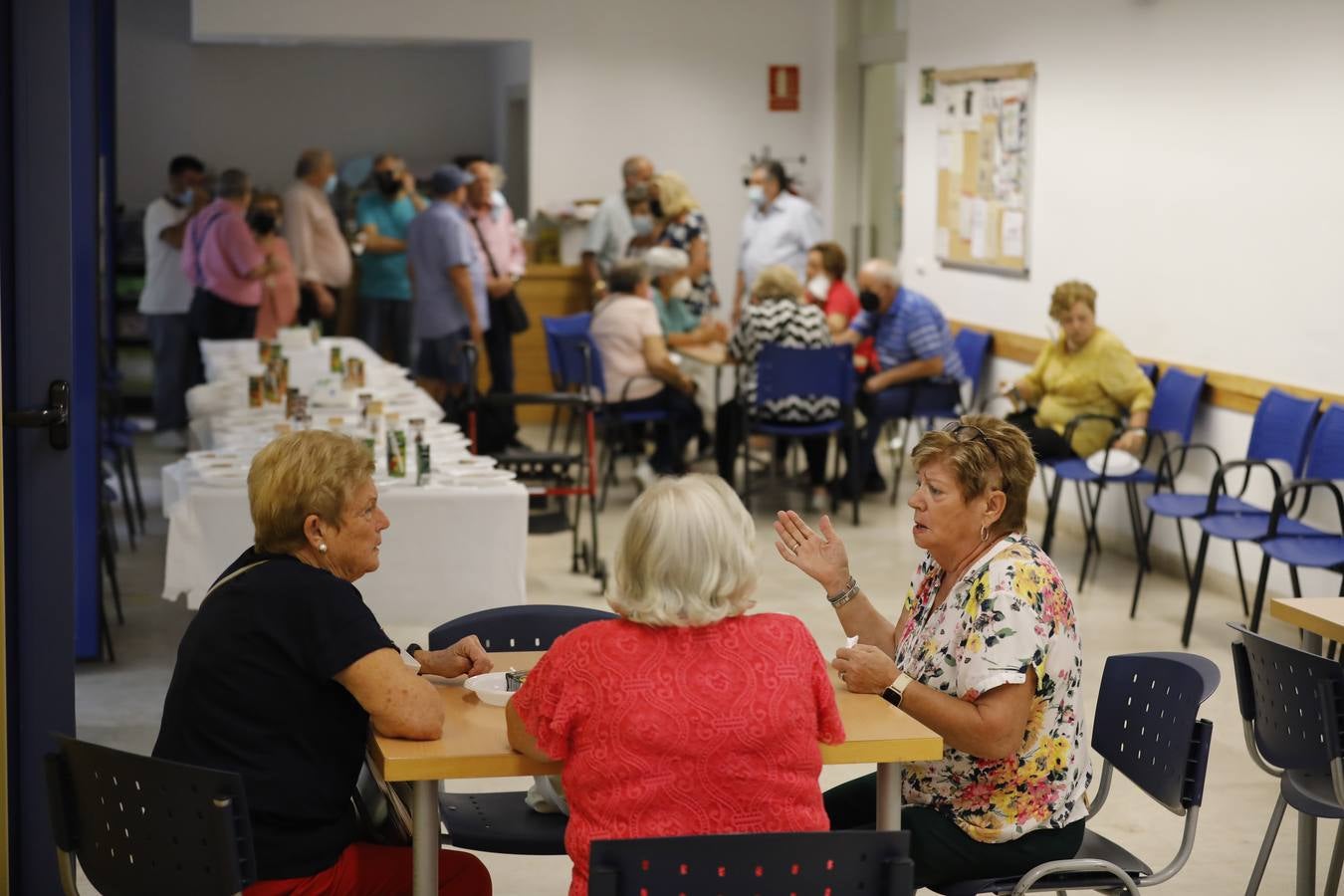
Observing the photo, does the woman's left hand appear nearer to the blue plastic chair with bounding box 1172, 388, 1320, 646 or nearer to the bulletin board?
the blue plastic chair with bounding box 1172, 388, 1320, 646

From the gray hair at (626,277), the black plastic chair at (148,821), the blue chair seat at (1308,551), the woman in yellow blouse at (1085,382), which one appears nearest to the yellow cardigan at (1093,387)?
the woman in yellow blouse at (1085,382)

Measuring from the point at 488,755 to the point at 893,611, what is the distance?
4.26 meters

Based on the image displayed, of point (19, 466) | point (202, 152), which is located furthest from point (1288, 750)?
point (202, 152)

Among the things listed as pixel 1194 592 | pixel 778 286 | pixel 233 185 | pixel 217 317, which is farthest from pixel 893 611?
pixel 217 317

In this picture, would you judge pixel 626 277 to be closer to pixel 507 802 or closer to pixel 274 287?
pixel 274 287

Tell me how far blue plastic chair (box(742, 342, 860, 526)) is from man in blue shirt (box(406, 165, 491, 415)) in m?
1.70

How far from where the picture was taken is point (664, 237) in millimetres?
9664

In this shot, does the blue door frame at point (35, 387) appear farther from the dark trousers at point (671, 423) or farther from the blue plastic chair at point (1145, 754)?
the dark trousers at point (671, 423)

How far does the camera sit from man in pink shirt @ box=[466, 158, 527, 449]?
32.4 ft

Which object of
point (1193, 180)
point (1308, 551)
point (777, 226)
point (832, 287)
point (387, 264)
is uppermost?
point (1193, 180)

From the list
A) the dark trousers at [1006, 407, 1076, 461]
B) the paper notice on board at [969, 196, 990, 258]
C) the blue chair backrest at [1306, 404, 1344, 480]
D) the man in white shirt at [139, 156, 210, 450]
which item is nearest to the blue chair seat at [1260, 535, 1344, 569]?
the blue chair backrest at [1306, 404, 1344, 480]

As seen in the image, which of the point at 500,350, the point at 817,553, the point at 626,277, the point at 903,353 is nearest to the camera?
the point at 817,553

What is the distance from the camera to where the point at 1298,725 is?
3.12 meters

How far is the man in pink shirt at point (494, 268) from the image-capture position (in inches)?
388
